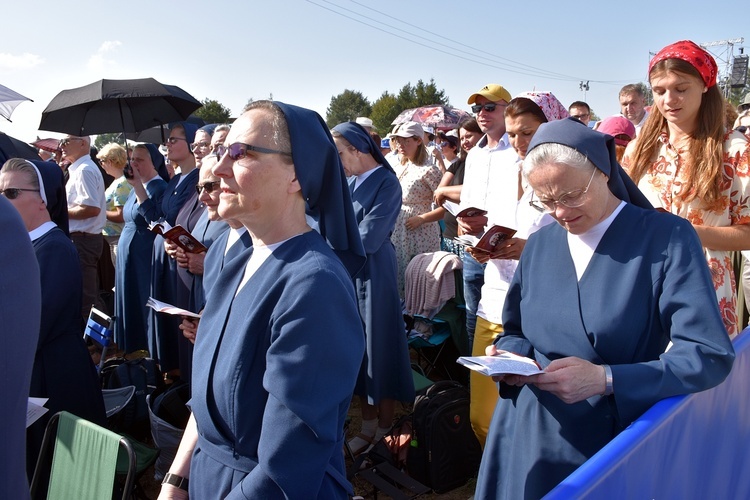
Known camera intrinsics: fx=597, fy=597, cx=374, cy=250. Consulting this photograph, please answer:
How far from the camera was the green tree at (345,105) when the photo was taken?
85.3 m

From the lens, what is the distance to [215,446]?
185 centimetres

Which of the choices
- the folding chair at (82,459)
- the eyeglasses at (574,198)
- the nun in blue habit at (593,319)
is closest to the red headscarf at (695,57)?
the nun in blue habit at (593,319)

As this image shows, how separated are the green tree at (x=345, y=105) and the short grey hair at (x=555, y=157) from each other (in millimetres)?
84243

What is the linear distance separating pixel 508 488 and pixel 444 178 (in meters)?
4.91

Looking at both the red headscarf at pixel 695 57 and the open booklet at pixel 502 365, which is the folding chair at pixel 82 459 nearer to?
the open booklet at pixel 502 365

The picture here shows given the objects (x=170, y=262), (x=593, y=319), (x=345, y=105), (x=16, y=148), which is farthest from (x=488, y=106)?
(x=345, y=105)

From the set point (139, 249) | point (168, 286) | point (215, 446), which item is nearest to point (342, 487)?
point (215, 446)

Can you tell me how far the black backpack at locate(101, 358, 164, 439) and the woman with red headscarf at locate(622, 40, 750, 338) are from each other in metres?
3.82

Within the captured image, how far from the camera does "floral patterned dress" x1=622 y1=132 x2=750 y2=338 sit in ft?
9.45

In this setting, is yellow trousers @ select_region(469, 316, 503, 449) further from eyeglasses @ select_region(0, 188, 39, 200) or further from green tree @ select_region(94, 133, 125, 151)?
green tree @ select_region(94, 133, 125, 151)

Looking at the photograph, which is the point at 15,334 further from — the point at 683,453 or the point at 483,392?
the point at 483,392

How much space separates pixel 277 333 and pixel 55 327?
7.75 feet

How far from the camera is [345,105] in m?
87.6

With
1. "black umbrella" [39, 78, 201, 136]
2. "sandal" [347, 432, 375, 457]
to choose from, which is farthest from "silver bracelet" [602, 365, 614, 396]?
"black umbrella" [39, 78, 201, 136]
